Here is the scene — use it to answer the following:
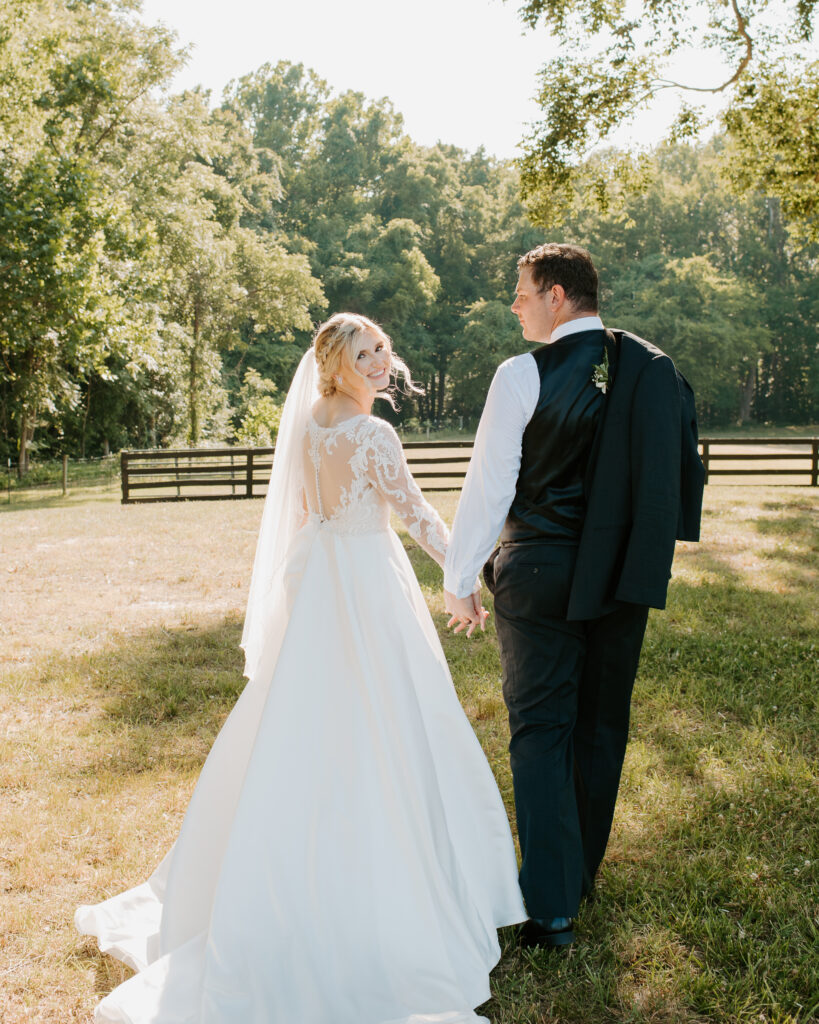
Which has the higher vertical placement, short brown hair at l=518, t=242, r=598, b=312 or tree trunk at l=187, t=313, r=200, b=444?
tree trunk at l=187, t=313, r=200, b=444

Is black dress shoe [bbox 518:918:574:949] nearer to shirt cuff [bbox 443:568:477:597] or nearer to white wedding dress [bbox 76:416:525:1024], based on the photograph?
white wedding dress [bbox 76:416:525:1024]

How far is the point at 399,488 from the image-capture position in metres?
3.18

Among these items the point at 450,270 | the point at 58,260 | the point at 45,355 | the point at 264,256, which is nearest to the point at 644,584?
the point at 58,260

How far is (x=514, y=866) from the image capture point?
306cm

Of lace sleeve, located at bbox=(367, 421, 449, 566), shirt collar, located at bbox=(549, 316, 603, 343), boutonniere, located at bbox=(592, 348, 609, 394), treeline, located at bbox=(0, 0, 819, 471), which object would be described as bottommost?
lace sleeve, located at bbox=(367, 421, 449, 566)

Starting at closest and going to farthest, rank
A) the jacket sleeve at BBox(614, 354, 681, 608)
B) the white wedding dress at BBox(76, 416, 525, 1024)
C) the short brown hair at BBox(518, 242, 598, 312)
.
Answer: the white wedding dress at BBox(76, 416, 525, 1024) → the jacket sleeve at BBox(614, 354, 681, 608) → the short brown hair at BBox(518, 242, 598, 312)

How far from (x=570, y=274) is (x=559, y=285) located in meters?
0.05

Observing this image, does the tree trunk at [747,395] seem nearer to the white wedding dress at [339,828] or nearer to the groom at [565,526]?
the groom at [565,526]

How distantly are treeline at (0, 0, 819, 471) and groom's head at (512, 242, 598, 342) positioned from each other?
1305 cm

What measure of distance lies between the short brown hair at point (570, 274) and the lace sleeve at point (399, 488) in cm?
80

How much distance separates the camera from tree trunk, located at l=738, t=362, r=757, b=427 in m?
52.9

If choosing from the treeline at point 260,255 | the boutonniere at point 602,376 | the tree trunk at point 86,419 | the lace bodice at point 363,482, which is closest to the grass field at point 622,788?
the lace bodice at point 363,482

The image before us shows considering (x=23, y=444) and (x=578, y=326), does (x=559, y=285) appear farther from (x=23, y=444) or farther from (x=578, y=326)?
(x=23, y=444)

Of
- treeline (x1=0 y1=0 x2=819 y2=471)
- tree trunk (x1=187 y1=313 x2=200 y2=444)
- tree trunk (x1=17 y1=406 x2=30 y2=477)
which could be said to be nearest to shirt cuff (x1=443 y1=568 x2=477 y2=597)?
treeline (x1=0 y1=0 x2=819 y2=471)
